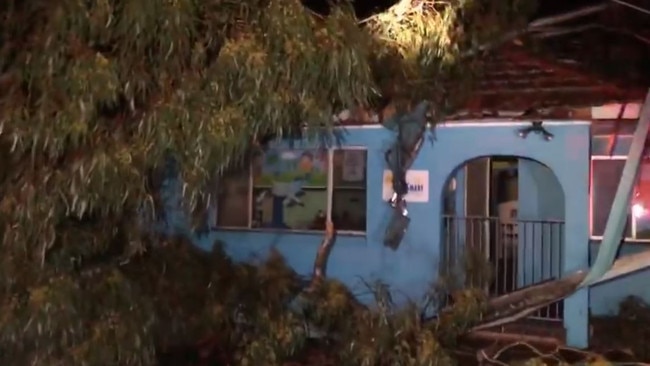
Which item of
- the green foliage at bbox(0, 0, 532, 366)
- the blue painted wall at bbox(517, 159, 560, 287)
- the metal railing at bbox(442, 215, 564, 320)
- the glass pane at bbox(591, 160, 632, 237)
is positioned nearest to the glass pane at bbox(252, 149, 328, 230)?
the metal railing at bbox(442, 215, 564, 320)

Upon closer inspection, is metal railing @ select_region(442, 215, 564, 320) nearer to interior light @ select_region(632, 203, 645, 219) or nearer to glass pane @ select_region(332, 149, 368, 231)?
interior light @ select_region(632, 203, 645, 219)

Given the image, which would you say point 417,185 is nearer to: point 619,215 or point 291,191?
point 291,191

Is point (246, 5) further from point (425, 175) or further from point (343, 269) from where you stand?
point (343, 269)

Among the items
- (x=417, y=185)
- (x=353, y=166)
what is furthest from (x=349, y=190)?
(x=417, y=185)

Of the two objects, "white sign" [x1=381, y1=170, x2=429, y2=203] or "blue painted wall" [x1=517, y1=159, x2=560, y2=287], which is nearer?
"blue painted wall" [x1=517, y1=159, x2=560, y2=287]

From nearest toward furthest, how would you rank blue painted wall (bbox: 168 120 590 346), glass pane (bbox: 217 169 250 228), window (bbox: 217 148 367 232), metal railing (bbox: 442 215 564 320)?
blue painted wall (bbox: 168 120 590 346) → metal railing (bbox: 442 215 564 320) → window (bbox: 217 148 367 232) → glass pane (bbox: 217 169 250 228)

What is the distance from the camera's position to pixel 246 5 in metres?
4.54

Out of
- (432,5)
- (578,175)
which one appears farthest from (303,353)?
(578,175)

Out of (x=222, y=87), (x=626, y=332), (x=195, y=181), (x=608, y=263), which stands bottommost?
(x=626, y=332)

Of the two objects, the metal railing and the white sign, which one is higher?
the white sign

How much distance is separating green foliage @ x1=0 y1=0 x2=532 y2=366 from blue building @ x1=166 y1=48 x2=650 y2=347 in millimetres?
5108

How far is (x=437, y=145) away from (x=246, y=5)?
7.22 m

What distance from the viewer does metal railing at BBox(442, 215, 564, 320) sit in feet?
37.9

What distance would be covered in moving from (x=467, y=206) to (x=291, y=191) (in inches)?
94.6
